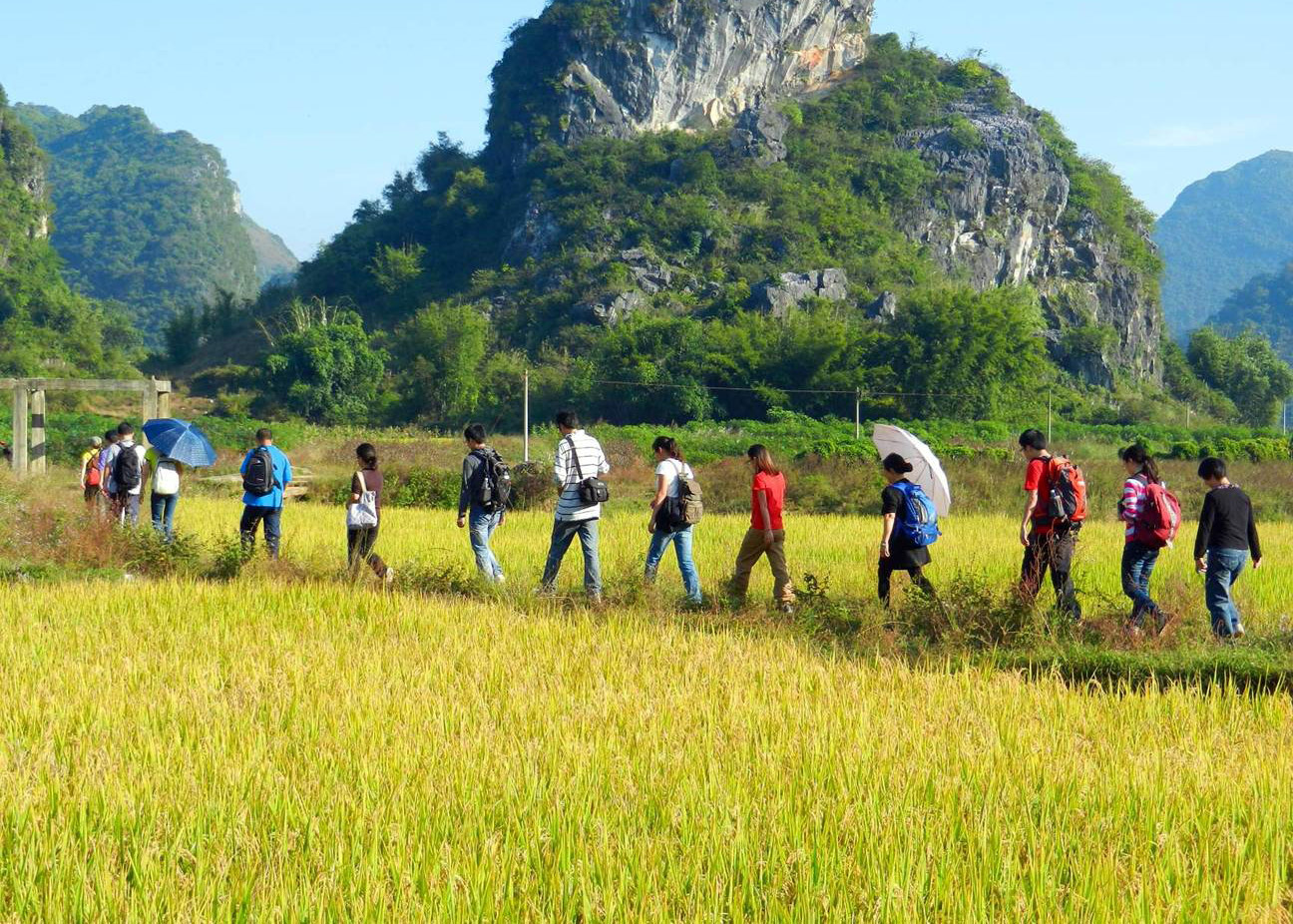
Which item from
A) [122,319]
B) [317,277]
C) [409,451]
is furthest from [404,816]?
[122,319]

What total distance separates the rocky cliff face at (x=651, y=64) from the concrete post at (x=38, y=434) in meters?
72.4

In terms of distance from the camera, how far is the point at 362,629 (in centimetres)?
856

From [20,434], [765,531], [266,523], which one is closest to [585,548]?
[765,531]

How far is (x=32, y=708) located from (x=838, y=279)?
2747 inches

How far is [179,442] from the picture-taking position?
47.3 ft

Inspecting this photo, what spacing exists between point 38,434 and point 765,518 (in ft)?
54.9

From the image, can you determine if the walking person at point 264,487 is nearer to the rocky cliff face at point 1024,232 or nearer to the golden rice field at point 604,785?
the golden rice field at point 604,785

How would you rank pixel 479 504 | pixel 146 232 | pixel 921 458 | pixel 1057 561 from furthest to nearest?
pixel 146 232, pixel 921 458, pixel 479 504, pixel 1057 561

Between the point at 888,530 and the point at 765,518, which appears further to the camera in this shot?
the point at 765,518

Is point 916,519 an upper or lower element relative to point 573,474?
lower

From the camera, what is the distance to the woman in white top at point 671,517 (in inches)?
409

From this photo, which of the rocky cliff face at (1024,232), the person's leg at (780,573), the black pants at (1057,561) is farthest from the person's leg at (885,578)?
the rocky cliff face at (1024,232)

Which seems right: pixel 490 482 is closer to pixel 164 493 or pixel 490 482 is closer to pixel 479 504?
pixel 479 504

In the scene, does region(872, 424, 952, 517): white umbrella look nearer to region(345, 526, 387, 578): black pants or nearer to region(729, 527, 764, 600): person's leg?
region(729, 527, 764, 600): person's leg
